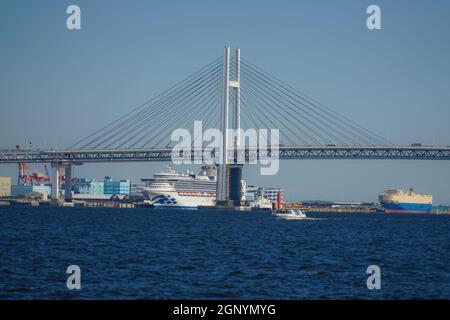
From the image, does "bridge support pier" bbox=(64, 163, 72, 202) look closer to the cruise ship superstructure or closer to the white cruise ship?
the white cruise ship

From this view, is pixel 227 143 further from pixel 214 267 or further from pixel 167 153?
pixel 214 267

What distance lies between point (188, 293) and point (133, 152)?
6618 cm

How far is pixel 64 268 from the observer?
22219 millimetres

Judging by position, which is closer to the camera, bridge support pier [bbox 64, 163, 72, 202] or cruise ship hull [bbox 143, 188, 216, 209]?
bridge support pier [bbox 64, 163, 72, 202]

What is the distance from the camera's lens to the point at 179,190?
112438 millimetres

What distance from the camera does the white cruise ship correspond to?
110 m

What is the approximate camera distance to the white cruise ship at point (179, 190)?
362ft

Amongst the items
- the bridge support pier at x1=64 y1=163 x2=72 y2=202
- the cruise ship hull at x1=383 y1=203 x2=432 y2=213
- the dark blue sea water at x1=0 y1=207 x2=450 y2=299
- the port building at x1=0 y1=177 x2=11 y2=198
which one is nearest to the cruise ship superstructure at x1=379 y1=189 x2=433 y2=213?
the cruise ship hull at x1=383 y1=203 x2=432 y2=213

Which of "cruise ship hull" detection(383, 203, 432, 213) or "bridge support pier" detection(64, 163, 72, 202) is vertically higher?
"bridge support pier" detection(64, 163, 72, 202)

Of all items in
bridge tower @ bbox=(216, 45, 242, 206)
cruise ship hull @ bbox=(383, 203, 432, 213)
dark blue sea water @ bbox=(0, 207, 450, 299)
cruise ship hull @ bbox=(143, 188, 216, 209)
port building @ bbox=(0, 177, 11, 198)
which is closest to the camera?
dark blue sea water @ bbox=(0, 207, 450, 299)

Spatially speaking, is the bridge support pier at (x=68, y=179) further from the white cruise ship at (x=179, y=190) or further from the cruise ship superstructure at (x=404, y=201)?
the cruise ship superstructure at (x=404, y=201)

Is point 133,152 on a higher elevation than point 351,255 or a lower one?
higher
